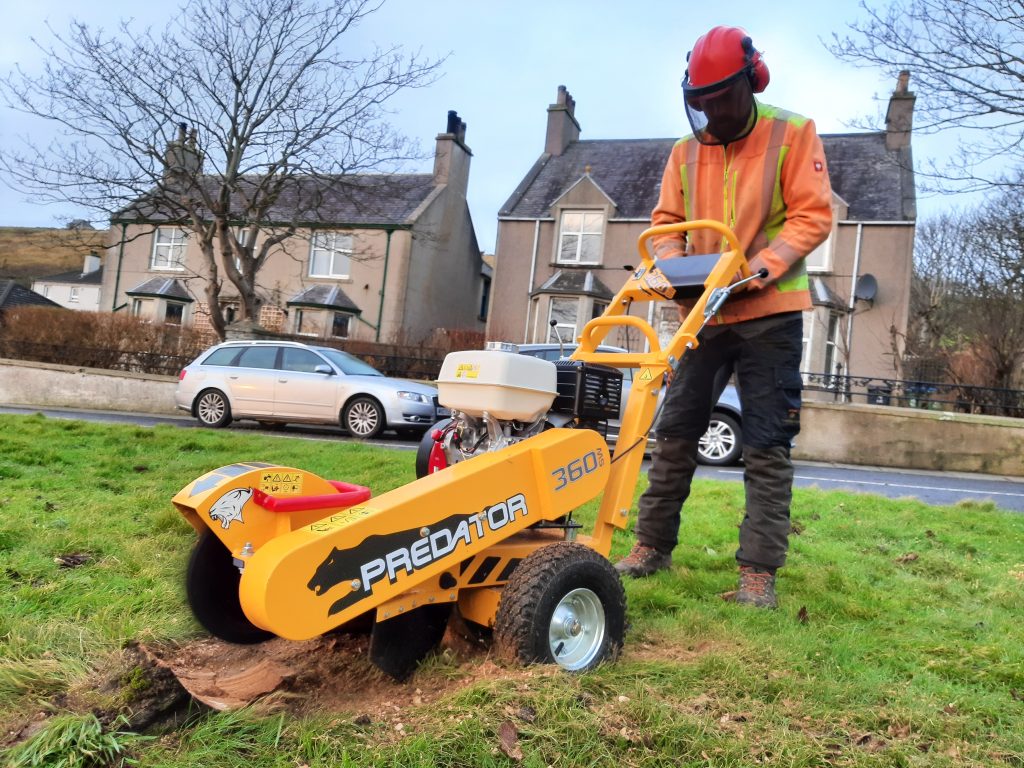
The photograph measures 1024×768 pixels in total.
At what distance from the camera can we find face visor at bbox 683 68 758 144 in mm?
3326

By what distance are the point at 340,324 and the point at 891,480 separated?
63.0 ft

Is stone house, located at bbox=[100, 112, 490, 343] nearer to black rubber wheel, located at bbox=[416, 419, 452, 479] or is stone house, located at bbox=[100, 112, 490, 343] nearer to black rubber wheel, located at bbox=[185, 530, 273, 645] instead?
black rubber wheel, located at bbox=[416, 419, 452, 479]

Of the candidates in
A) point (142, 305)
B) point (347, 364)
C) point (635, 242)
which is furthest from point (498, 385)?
point (142, 305)

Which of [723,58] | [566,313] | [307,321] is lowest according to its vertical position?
[723,58]

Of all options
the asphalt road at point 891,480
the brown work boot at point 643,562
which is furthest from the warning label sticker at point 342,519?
the asphalt road at point 891,480

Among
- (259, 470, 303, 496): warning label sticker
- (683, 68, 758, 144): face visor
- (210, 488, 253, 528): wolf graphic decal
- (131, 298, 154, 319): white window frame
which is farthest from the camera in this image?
(131, 298, 154, 319): white window frame

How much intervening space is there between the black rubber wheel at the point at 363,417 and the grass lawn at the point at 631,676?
6.95 m

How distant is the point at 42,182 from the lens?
14.5 meters

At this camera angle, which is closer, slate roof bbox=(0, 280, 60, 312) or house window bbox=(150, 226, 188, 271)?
house window bbox=(150, 226, 188, 271)

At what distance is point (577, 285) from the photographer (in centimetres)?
2266

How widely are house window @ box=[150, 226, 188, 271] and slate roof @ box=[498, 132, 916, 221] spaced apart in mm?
12042

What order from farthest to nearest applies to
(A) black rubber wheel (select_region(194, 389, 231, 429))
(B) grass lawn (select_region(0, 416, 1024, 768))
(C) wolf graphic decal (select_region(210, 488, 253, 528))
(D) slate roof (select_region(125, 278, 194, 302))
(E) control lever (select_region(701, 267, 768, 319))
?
(D) slate roof (select_region(125, 278, 194, 302))
(A) black rubber wheel (select_region(194, 389, 231, 429))
(E) control lever (select_region(701, 267, 768, 319))
(C) wolf graphic decal (select_region(210, 488, 253, 528))
(B) grass lawn (select_region(0, 416, 1024, 768))

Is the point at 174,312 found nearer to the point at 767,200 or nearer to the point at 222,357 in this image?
the point at 222,357

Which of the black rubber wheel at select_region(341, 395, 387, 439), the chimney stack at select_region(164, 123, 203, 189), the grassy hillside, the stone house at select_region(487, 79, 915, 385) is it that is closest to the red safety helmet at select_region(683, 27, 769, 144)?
the black rubber wheel at select_region(341, 395, 387, 439)
